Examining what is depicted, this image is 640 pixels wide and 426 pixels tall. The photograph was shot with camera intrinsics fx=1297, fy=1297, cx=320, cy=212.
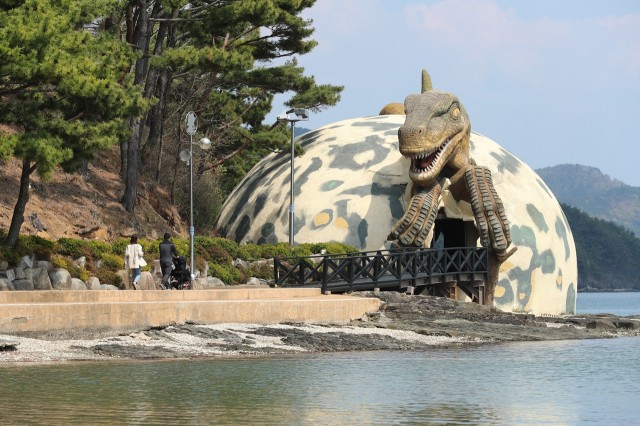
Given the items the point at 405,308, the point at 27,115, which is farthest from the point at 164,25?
the point at 405,308

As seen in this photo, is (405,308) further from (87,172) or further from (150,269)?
(87,172)

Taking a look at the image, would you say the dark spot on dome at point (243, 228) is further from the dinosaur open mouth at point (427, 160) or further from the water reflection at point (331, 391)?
the water reflection at point (331, 391)

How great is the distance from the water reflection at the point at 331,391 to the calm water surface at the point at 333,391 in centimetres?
2

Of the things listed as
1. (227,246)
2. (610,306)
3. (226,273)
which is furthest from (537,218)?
(610,306)

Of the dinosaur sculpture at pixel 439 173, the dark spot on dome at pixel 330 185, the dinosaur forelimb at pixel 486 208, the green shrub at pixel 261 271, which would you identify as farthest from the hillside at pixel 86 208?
the dinosaur forelimb at pixel 486 208

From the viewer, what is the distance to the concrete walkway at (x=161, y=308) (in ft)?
75.8

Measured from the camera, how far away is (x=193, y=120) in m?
34.6

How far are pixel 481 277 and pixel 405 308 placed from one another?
8.32 m

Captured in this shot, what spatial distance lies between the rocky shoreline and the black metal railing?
96cm

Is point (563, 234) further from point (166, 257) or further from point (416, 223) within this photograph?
point (166, 257)

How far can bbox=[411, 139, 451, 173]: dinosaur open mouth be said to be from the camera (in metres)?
37.7

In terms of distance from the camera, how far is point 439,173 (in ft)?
127

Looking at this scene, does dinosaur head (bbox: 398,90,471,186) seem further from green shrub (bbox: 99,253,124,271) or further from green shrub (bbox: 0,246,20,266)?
green shrub (bbox: 0,246,20,266)

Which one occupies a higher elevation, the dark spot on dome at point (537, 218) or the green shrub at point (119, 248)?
the dark spot on dome at point (537, 218)
